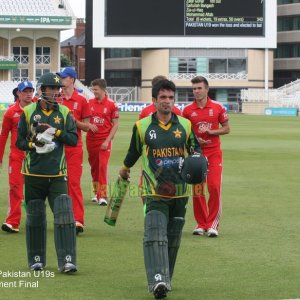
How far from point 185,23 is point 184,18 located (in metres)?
0.70

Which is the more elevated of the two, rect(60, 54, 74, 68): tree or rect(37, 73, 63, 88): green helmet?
rect(60, 54, 74, 68): tree

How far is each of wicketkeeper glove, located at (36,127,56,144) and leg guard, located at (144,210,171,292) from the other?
59.0 inches

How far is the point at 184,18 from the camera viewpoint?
98.3 metres

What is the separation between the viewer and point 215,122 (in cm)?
1326

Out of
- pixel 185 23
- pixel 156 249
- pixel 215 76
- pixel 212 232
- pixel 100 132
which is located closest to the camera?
pixel 156 249

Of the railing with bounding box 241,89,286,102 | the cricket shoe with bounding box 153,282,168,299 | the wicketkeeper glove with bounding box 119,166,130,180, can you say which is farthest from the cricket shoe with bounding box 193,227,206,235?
the railing with bounding box 241,89,286,102

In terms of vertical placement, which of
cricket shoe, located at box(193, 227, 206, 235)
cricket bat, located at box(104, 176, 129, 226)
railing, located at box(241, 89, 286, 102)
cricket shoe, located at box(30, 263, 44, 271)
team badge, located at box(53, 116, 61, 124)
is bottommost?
railing, located at box(241, 89, 286, 102)

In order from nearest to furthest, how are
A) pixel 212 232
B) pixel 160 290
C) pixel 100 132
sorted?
pixel 160 290 → pixel 212 232 → pixel 100 132

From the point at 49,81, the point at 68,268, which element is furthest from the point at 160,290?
the point at 49,81

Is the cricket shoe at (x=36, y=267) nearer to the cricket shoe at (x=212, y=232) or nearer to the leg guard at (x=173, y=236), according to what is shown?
the leg guard at (x=173, y=236)

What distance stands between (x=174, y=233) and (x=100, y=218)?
5781 millimetres

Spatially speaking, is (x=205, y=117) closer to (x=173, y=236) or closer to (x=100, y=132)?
(x=173, y=236)

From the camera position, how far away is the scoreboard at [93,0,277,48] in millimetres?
97250

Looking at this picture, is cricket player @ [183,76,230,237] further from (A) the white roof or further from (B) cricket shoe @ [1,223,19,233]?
(A) the white roof
